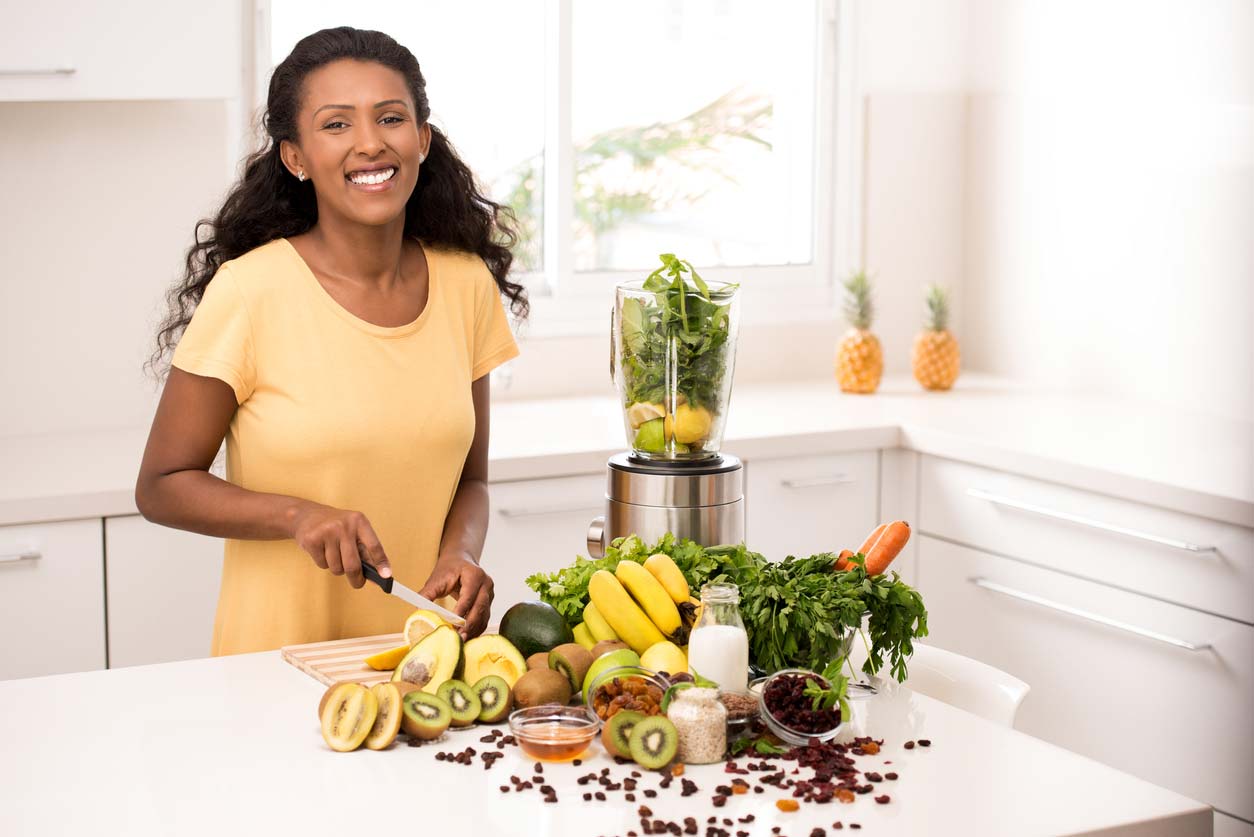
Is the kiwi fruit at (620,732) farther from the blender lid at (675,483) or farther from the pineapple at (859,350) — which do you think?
the pineapple at (859,350)

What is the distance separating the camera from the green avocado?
164 centimetres

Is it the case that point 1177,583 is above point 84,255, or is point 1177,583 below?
below

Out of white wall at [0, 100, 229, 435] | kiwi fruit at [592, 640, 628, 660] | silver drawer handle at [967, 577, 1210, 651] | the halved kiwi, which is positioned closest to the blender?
kiwi fruit at [592, 640, 628, 660]

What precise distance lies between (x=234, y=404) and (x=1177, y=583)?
170cm

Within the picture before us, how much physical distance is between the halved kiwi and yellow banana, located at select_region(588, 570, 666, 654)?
25 centimetres

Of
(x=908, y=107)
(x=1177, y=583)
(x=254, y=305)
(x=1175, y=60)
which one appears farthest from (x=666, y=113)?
(x=254, y=305)

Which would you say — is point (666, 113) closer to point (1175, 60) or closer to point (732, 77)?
point (732, 77)

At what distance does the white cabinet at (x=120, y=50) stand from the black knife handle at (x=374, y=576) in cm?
136

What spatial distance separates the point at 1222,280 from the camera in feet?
10.7

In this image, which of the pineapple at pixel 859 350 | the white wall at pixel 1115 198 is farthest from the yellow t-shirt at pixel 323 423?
the white wall at pixel 1115 198

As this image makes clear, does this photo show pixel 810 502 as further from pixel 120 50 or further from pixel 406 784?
pixel 406 784

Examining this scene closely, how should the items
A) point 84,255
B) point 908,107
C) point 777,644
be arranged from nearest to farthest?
point 777,644, point 84,255, point 908,107

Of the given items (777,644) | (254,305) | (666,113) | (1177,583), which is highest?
(666,113)

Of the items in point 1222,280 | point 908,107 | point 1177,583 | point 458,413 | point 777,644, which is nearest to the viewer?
point 777,644
